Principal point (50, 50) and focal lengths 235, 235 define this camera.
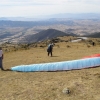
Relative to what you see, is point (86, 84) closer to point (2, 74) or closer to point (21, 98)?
point (21, 98)

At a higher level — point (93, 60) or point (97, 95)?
point (93, 60)

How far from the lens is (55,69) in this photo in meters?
20.2

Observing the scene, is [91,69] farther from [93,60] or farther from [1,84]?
[1,84]

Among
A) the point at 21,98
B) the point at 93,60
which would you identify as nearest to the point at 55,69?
the point at 93,60

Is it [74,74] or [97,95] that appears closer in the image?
[97,95]

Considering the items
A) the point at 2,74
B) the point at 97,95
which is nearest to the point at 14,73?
the point at 2,74

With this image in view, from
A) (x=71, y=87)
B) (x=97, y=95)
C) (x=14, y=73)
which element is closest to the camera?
(x=97, y=95)

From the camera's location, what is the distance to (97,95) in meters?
14.3

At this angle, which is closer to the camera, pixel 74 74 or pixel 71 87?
pixel 71 87

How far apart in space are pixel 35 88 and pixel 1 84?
10.5 feet

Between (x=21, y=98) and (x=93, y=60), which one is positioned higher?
(x=93, y=60)

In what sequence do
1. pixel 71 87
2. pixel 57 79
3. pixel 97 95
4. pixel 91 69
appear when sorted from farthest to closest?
pixel 91 69 < pixel 57 79 < pixel 71 87 < pixel 97 95

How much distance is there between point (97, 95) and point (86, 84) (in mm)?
1746

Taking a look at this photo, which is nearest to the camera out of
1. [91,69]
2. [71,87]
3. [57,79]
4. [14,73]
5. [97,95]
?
[97,95]
